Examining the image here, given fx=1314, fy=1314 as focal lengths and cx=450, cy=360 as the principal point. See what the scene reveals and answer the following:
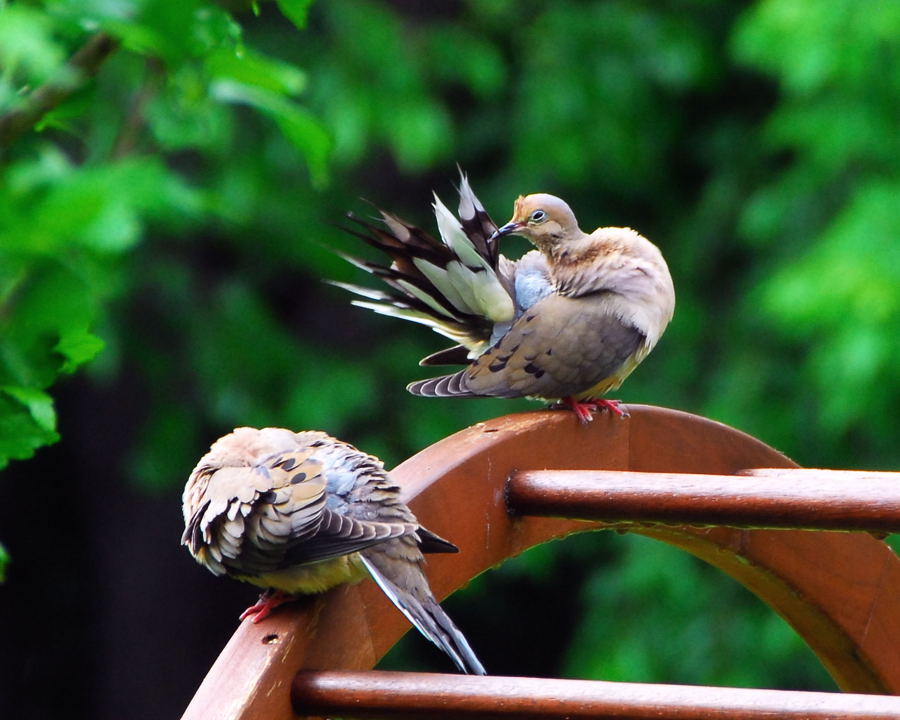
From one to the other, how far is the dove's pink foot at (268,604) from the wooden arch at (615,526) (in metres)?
0.02

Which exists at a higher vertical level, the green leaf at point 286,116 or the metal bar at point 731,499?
the green leaf at point 286,116

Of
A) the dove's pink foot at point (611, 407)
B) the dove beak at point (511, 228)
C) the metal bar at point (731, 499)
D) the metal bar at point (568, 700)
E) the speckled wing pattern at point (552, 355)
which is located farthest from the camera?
the dove beak at point (511, 228)

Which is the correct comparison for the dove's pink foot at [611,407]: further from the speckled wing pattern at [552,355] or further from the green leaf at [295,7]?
the green leaf at [295,7]

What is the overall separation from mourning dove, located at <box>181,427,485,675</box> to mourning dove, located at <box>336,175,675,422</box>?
81 cm

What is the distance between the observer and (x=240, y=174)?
5.16 meters

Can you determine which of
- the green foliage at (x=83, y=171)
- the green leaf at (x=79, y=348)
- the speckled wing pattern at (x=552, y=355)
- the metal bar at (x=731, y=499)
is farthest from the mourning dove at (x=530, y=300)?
the green leaf at (x=79, y=348)

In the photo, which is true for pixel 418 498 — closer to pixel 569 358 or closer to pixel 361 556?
pixel 361 556

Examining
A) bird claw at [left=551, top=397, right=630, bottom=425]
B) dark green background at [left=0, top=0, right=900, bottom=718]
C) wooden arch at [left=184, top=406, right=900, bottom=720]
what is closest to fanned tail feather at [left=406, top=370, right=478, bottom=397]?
bird claw at [left=551, top=397, right=630, bottom=425]

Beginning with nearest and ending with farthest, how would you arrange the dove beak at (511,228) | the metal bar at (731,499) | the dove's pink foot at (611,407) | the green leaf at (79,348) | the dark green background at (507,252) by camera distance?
the green leaf at (79,348) → the metal bar at (731,499) → the dove's pink foot at (611,407) → the dove beak at (511,228) → the dark green background at (507,252)

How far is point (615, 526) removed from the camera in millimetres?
1883

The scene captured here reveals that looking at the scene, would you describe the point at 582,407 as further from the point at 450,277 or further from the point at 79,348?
the point at 79,348

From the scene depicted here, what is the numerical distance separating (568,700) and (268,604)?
1.65 feet

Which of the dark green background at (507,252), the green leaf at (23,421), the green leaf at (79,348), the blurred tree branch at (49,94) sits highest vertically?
the blurred tree branch at (49,94)

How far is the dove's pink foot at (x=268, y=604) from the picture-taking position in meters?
1.56
